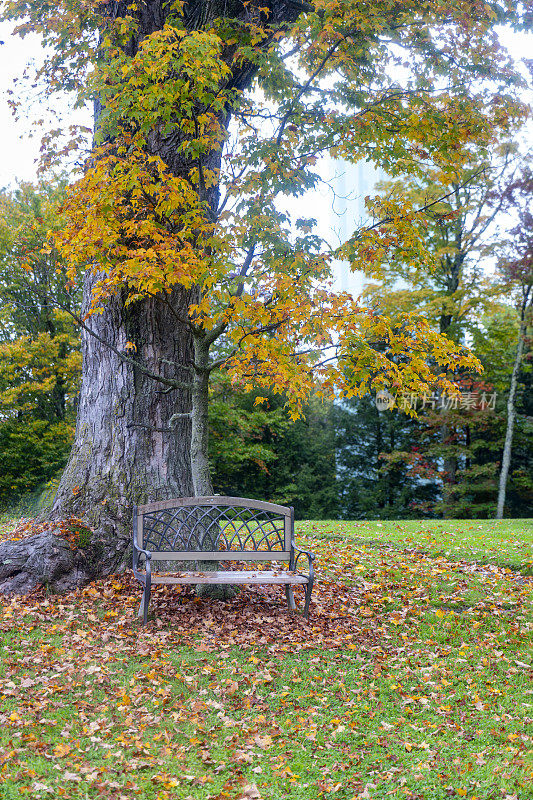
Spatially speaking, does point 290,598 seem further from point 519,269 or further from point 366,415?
point 366,415

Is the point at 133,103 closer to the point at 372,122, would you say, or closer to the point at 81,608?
the point at 372,122

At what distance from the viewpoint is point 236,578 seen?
5.39m

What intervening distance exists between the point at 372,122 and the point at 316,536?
626 cm

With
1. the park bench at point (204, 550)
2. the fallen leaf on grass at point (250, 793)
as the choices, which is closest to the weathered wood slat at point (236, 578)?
the park bench at point (204, 550)

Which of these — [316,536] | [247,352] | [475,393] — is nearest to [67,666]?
[247,352]

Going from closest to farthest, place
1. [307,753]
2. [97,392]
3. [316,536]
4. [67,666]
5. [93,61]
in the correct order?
[307,753], [67,666], [93,61], [97,392], [316,536]

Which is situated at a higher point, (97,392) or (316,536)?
(97,392)

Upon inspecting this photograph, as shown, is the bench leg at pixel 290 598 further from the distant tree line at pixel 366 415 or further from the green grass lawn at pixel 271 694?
the distant tree line at pixel 366 415

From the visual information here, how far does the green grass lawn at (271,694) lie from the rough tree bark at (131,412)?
75 cm

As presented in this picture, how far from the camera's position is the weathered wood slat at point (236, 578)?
525 centimetres

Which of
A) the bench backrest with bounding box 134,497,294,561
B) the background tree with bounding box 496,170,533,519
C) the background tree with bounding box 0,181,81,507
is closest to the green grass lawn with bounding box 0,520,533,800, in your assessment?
the bench backrest with bounding box 134,497,294,561

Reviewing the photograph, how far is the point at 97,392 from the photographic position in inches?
275

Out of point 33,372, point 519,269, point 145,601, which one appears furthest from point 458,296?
point 145,601

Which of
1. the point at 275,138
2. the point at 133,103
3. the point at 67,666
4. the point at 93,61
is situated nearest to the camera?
the point at 67,666
